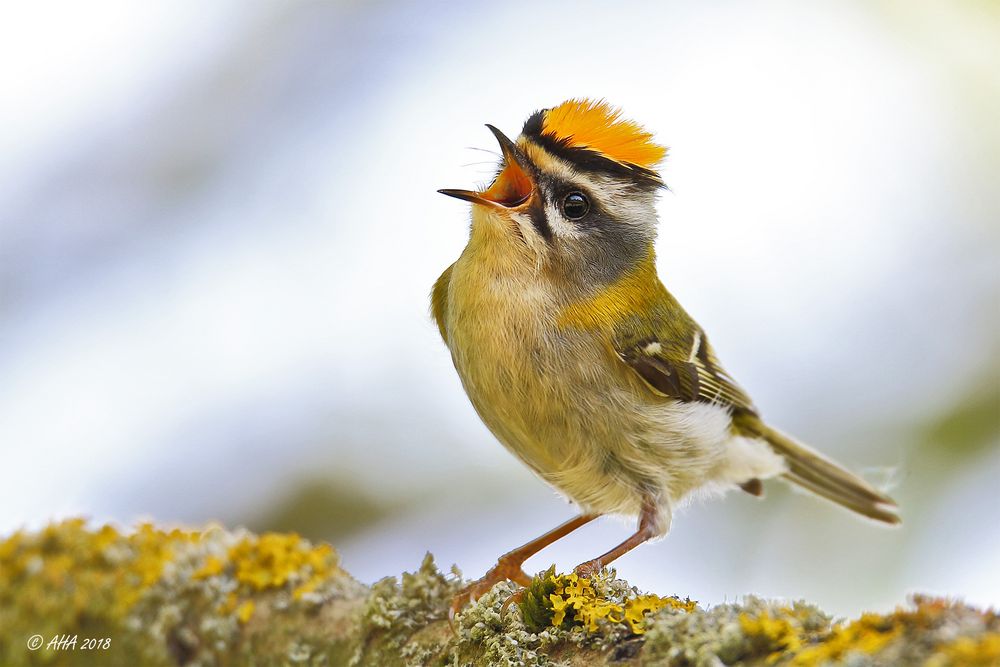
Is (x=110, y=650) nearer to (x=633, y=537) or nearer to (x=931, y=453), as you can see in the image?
(x=633, y=537)

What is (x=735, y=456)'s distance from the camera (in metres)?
3.31

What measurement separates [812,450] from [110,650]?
2.88m

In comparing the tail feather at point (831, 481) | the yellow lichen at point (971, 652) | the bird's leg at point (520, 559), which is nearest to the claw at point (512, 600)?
the bird's leg at point (520, 559)

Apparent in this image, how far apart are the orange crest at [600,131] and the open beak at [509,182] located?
12cm

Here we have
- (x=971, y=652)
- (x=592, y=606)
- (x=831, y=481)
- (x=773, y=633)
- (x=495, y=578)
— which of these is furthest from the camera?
(x=831, y=481)

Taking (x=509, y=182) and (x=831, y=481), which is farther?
(x=831, y=481)

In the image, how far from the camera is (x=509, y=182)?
2904 mm

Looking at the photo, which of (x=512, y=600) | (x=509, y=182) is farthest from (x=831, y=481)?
(x=512, y=600)

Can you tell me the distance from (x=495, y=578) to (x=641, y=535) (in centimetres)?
48

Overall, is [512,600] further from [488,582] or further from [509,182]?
[509,182]

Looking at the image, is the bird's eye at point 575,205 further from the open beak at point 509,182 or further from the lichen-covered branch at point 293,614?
the lichen-covered branch at point 293,614

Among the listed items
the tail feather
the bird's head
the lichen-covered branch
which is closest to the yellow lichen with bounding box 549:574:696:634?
the lichen-covered branch

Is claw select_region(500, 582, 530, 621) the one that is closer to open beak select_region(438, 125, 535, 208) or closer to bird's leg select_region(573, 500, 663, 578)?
bird's leg select_region(573, 500, 663, 578)

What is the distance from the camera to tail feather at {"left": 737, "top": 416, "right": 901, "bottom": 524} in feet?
12.2
